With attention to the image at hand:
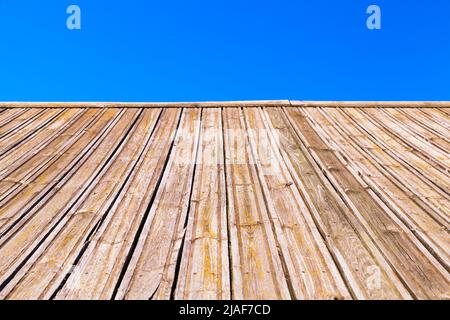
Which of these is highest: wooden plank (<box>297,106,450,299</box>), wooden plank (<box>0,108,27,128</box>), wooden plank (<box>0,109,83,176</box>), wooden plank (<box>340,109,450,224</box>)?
wooden plank (<box>0,108,27,128</box>)

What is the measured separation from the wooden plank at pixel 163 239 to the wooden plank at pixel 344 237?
73cm

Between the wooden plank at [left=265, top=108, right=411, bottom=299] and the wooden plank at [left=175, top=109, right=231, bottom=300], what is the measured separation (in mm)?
505

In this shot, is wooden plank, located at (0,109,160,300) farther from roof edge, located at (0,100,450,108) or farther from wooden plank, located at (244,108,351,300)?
roof edge, located at (0,100,450,108)

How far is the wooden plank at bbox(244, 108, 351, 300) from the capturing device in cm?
155

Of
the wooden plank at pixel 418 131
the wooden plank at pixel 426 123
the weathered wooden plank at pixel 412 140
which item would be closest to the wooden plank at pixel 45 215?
the weathered wooden plank at pixel 412 140

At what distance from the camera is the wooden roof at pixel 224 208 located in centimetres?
159

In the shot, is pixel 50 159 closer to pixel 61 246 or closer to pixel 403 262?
pixel 61 246

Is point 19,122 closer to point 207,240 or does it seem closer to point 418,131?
point 207,240

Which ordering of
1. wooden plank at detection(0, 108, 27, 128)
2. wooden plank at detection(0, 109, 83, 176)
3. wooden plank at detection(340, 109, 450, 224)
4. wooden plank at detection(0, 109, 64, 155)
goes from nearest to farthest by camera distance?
wooden plank at detection(340, 109, 450, 224)
wooden plank at detection(0, 109, 83, 176)
wooden plank at detection(0, 109, 64, 155)
wooden plank at detection(0, 108, 27, 128)

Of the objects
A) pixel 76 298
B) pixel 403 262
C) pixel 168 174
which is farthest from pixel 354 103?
pixel 76 298

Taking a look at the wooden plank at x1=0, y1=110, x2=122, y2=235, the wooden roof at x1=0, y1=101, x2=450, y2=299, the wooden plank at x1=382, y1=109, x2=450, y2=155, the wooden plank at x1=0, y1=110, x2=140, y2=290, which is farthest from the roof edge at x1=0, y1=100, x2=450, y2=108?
the wooden plank at x1=0, y1=110, x2=140, y2=290

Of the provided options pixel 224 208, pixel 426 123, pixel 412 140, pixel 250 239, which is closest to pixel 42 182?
pixel 224 208

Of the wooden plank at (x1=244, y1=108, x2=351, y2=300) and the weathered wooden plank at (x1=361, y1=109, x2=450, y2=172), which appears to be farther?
the weathered wooden plank at (x1=361, y1=109, x2=450, y2=172)

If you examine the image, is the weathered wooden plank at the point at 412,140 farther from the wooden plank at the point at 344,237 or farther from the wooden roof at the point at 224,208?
the wooden plank at the point at 344,237
